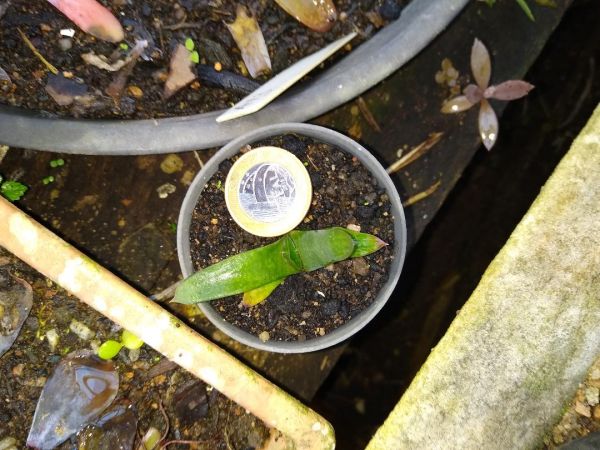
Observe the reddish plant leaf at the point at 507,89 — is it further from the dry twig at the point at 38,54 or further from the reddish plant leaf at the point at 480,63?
the dry twig at the point at 38,54

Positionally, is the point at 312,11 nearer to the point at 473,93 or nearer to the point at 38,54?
the point at 473,93

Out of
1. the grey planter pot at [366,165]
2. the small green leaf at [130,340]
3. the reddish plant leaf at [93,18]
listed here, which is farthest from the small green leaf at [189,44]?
the small green leaf at [130,340]

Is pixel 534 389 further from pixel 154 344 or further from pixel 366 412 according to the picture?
pixel 154 344

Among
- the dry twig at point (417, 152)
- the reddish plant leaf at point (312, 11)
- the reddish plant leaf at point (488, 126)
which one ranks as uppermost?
the reddish plant leaf at point (312, 11)

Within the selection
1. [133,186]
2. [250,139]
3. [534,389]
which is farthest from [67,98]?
[534,389]

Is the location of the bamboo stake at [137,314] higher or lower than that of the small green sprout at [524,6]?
lower

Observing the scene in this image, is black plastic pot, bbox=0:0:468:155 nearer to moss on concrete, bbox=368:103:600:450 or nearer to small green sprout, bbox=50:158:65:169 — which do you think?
small green sprout, bbox=50:158:65:169

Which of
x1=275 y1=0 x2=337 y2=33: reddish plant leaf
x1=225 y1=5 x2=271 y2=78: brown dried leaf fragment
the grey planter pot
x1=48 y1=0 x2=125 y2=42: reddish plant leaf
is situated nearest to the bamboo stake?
the grey planter pot

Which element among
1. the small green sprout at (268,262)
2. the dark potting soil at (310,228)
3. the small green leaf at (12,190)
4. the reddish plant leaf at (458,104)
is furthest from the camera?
the reddish plant leaf at (458,104)
